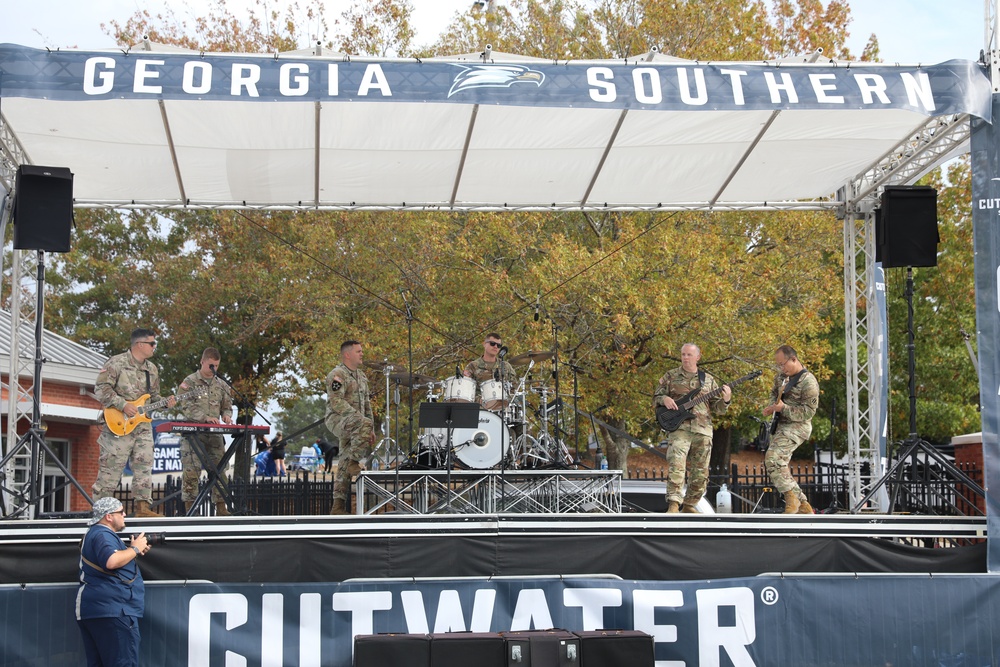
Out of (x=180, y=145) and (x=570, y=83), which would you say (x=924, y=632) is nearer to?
(x=570, y=83)

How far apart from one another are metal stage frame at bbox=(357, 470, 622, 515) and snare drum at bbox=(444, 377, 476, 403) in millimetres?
963

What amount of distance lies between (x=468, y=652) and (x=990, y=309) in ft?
18.0

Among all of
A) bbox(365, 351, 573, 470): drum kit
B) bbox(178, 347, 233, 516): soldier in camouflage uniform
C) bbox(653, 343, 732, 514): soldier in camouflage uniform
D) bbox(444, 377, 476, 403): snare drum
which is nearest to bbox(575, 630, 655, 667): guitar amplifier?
bbox(653, 343, 732, 514): soldier in camouflage uniform

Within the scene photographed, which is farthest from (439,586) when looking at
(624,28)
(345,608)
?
→ (624,28)

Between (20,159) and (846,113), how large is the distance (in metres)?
8.44

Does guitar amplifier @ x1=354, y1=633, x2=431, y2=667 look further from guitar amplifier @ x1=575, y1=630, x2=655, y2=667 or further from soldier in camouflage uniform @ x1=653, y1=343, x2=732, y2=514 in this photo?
soldier in camouflage uniform @ x1=653, y1=343, x2=732, y2=514

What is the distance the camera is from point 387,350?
1816 centimetres

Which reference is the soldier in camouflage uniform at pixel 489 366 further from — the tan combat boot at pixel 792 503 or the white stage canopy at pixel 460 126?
the tan combat boot at pixel 792 503

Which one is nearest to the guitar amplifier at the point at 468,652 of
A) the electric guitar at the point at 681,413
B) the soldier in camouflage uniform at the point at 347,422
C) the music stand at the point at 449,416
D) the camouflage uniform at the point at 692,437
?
the music stand at the point at 449,416

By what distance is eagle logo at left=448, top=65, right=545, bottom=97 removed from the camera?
8.66 m

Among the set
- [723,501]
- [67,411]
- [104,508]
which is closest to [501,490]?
[104,508]

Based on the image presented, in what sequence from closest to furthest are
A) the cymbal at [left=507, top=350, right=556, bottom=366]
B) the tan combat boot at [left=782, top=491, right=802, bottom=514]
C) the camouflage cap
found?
the camouflage cap, the tan combat boot at [left=782, top=491, right=802, bottom=514], the cymbal at [left=507, top=350, right=556, bottom=366]

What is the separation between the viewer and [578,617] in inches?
328

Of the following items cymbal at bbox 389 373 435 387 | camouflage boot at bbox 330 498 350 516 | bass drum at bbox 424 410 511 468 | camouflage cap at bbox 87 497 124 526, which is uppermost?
cymbal at bbox 389 373 435 387
